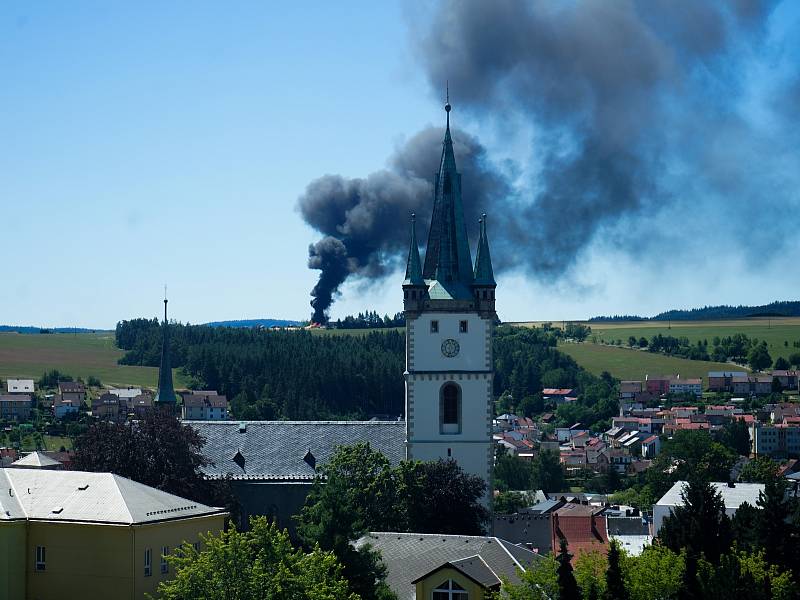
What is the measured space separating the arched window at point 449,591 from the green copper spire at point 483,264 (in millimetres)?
23752

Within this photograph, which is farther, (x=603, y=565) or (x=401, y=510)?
(x=401, y=510)

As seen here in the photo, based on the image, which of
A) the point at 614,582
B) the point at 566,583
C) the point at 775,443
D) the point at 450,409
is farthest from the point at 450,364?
the point at 775,443

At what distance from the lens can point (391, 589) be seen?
53.8 m

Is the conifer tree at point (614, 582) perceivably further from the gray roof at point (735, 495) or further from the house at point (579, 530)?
the gray roof at point (735, 495)

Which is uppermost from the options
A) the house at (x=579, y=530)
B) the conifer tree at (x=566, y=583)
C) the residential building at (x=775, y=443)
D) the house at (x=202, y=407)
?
the house at (x=202, y=407)

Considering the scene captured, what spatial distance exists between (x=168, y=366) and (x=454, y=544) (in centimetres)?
3202

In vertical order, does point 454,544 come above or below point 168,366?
below

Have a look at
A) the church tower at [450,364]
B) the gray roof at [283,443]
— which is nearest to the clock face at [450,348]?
the church tower at [450,364]

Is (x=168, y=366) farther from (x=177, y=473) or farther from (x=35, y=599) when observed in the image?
(x=35, y=599)

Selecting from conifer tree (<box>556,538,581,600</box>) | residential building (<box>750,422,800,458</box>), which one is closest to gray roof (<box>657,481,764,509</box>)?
conifer tree (<box>556,538,581,600</box>)

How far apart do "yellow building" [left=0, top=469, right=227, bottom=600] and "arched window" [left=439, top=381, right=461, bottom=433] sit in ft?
79.0

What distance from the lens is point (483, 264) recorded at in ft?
242

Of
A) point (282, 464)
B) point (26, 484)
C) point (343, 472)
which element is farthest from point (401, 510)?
point (26, 484)

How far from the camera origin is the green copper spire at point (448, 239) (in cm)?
7394
